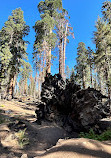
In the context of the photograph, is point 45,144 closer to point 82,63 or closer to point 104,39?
point 104,39

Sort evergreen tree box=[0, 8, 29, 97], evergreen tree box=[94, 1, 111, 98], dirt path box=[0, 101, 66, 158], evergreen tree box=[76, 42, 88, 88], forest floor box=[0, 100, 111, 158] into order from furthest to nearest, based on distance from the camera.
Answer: evergreen tree box=[76, 42, 88, 88] → evergreen tree box=[0, 8, 29, 97] → evergreen tree box=[94, 1, 111, 98] → dirt path box=[0, 101, 66, 158] → forest floor box=[0, 100, 111, 158]

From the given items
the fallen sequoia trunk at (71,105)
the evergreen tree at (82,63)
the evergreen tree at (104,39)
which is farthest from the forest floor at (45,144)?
the evergreen tree at (82,63)

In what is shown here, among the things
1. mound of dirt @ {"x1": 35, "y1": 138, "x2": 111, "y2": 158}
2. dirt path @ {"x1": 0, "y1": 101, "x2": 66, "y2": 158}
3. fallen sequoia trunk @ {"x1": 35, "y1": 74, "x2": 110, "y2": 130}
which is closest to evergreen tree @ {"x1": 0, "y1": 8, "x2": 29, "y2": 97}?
fallen sequoia trunk @ {"x1": 35, "y1": 74, "x2": 110, "y2": 130}

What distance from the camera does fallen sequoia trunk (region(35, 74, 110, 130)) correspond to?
6586mm

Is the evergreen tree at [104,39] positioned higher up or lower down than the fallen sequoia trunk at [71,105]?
higher up

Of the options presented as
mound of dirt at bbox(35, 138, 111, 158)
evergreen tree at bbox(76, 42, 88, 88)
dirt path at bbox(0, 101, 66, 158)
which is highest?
evergreen tree at bbox(76, 42, 88, 88)

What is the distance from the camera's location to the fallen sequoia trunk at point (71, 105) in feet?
21.6

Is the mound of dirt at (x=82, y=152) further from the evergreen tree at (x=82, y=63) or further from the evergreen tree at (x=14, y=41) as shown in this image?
the evergreen tree at (x=82, y=63)

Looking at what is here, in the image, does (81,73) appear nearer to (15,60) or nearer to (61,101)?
(15,60)

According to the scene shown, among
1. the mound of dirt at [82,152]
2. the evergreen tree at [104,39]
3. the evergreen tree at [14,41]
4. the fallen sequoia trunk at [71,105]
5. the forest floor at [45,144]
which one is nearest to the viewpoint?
the mound of dirt at [82,152]

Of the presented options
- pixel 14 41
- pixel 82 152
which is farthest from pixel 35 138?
pixel 14 41

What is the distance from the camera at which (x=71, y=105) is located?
7352 mm

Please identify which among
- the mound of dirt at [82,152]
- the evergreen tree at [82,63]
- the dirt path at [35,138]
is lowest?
the dirt path at [35,138]

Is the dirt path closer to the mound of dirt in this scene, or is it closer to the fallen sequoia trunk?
the fallen sequoia trunk
